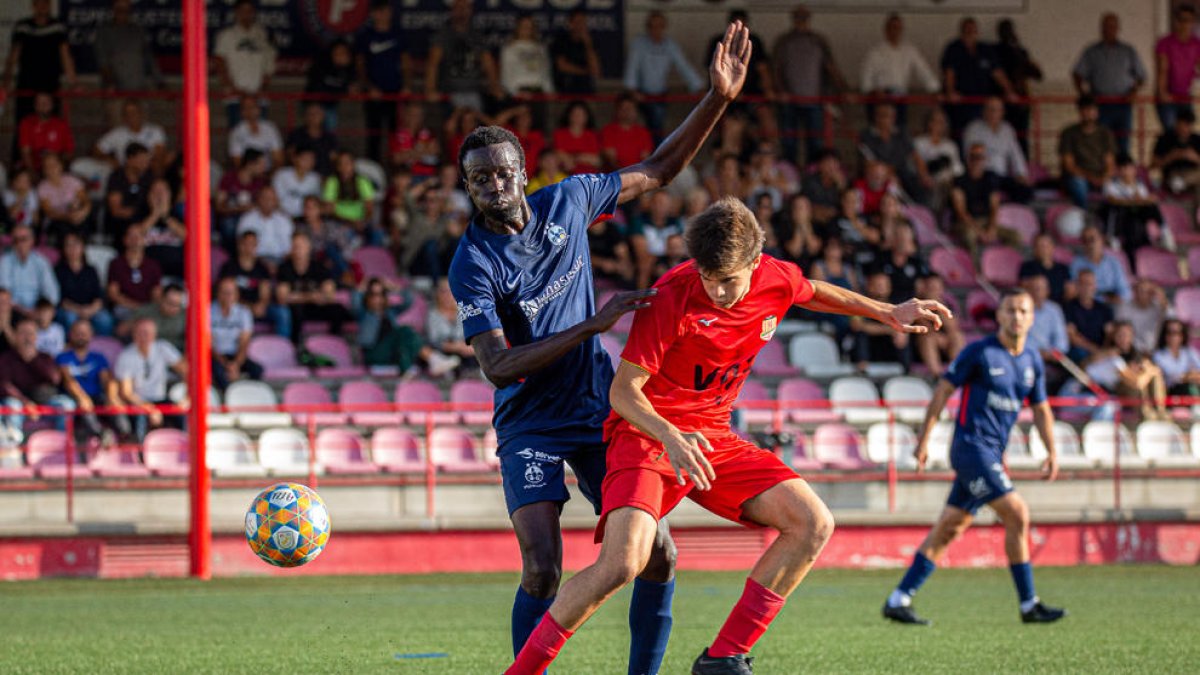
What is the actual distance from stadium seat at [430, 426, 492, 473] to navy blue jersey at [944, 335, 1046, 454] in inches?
215

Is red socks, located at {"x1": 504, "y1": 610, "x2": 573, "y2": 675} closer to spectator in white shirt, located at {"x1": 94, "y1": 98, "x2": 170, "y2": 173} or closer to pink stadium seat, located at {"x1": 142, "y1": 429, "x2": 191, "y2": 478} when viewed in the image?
pink stadium seat, located at {"x1": 142, "y1": 429, "x2": 191, "y2": 478}

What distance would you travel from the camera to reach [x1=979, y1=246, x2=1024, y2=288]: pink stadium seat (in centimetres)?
1827

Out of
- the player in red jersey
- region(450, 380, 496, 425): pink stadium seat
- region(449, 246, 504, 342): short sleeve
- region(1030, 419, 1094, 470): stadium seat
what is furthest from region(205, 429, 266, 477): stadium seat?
the player in red jersey

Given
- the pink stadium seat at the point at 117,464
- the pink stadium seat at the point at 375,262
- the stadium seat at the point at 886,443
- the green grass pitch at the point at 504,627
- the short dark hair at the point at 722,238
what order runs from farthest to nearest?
1. the pink stadium seat at the point at 375,262
2. the stadium seat at the point at 886,443
3. the pink stadium seat at the point at 117,464
4. the green grass pitch at the point at 504,627
5. the short dark hair at the point at 722,238

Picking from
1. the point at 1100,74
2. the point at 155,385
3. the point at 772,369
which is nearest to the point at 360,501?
the point at 155,385

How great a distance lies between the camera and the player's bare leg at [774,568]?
5.88 metres

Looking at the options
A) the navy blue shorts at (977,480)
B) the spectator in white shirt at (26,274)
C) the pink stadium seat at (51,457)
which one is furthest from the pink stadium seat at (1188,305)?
the spectator in white shirt at (26,274)

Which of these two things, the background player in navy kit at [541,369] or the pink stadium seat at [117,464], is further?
the pink stadium seat at [117,464]

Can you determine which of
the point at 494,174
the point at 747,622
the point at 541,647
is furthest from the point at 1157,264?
the point at 541,647

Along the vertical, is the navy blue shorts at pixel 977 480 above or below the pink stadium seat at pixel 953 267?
below

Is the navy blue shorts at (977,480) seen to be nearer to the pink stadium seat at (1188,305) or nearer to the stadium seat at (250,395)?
the stadium seat at (250,395)

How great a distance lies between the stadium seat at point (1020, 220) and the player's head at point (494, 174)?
45.1ft

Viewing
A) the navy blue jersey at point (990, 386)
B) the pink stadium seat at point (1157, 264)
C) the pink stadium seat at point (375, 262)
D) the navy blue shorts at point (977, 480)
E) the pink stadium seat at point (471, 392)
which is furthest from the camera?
the pink stadium seat at point (1157, 264)

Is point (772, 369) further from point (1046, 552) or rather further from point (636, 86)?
point (636, 86)
